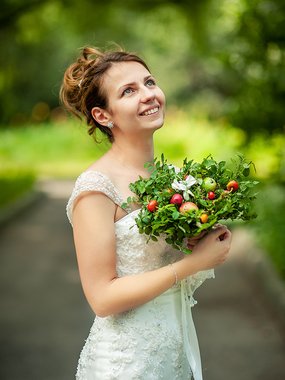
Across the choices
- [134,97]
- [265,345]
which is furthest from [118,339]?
[265,345]

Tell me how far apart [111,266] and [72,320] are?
17.3ft

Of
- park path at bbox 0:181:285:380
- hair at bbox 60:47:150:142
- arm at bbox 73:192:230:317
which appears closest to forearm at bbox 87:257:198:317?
arm at bbox 73:192:230:317

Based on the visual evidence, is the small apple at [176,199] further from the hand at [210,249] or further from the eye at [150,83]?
the eye at [150,83]

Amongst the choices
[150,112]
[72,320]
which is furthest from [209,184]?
[72,320]

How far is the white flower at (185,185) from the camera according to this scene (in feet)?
8.42

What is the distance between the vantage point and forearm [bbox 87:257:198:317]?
2.62 m

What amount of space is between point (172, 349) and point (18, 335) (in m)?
4.53

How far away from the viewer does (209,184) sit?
2596 mm

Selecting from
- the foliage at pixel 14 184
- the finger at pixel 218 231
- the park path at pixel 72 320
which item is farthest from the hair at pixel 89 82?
the foliage at pixel 14 184

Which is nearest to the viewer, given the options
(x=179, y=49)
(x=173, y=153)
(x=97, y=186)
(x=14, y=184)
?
(x=97, y=186)

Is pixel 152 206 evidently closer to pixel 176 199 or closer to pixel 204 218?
pixel 176 199

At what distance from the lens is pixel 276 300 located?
26.4ft

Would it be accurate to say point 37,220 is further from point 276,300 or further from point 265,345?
point 265,345

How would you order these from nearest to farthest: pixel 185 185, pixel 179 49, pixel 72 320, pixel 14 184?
1. pixel 185 185
2. pixel 72 320
3. pixel 14 184
4. pixel 179 49
